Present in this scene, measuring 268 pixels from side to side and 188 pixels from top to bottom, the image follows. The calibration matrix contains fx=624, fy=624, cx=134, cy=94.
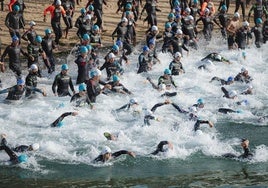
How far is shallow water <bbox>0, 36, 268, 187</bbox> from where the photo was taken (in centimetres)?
1398

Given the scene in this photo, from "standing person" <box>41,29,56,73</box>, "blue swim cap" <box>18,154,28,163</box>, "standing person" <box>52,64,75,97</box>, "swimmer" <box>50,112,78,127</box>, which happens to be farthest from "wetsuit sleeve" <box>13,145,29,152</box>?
"standing person" <box>41,29,56,73</box>

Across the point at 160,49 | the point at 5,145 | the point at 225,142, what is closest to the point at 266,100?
the point at 225,142

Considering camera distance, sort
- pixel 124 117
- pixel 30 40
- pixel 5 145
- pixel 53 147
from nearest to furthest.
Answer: pixel 5 145, pixel 53 147, pixel 124 117, pixel 30 40

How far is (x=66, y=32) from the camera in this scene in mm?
23016

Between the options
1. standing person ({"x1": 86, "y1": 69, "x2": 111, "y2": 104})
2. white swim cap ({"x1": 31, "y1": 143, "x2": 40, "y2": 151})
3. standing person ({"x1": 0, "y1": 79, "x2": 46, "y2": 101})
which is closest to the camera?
white swim cap ({"x1": 31, "y1": 143, "x2": 40, "y2": 151})

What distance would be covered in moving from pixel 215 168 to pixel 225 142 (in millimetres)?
1579

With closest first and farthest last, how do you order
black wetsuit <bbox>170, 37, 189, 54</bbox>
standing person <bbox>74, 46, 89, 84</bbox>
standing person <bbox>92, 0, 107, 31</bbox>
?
standing person <bbox>74, 46, 89, 84</bbox> < black wetsuit <bbox>170, 37, 189, 54</bbox> < standing person <bbox>92, 0, 107, 31</bbox>

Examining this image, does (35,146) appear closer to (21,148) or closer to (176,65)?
(21,148)

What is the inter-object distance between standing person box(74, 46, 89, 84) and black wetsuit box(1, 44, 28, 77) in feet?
5.39

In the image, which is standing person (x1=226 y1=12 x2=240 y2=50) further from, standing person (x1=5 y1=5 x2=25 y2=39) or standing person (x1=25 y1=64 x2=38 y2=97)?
standing person (x1=25 y1=64 x2=38 y2=97)

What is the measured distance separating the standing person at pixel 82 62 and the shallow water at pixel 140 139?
3.03 feet

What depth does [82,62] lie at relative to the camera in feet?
61.4

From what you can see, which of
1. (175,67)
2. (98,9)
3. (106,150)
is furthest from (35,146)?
(98,9)

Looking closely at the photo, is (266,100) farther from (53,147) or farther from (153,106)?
(53,147)
